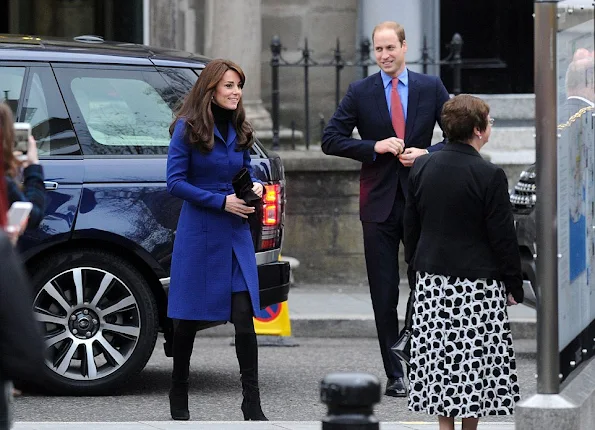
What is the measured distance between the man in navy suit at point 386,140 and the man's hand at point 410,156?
0.04m

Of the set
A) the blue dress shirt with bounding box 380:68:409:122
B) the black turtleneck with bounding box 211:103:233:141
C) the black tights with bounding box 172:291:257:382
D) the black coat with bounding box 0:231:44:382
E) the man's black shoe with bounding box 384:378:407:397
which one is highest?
the blue dress shirt with bounding box 380:68:409:122

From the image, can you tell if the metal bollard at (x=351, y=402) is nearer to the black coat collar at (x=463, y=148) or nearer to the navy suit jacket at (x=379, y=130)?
the black coat collar at (x=463, y=148)

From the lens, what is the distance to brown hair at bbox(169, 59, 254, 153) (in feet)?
22.8

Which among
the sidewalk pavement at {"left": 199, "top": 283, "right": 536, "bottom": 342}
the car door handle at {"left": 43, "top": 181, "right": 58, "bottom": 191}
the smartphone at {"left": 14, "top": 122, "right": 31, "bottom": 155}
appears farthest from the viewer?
the sidewalk pavement at {"left": 199, "top": 283, "right": 536, "bottom": 342}

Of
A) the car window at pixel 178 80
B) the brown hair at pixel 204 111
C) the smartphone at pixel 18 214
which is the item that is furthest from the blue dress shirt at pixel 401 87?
the smartphone at pixel 18 214

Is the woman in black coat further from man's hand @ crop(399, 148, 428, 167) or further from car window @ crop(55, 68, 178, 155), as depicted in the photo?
car window @ crop(55, 68, 178, 155)

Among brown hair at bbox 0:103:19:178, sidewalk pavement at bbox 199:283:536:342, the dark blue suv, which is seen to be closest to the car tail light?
the dark blue suv

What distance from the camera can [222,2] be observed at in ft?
44.0

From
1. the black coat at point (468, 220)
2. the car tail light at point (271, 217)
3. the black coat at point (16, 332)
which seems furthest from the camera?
the car tail light at point (271, 217)

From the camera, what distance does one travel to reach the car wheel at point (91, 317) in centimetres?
766

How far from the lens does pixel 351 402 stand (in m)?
4.26

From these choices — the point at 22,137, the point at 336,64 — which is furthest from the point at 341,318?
the point at 22,137

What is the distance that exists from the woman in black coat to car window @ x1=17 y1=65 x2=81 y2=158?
2394mm

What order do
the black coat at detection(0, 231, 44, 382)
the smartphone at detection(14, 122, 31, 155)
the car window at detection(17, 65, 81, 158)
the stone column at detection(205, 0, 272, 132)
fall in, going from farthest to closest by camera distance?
the stone column at detection(205, 0, 272, 132) < the car window at detection(17, 65, 81, 158) < the smartphone at detection(14, 122, 31, 155) < the black coat at detection(0, 231, 44, 382)
